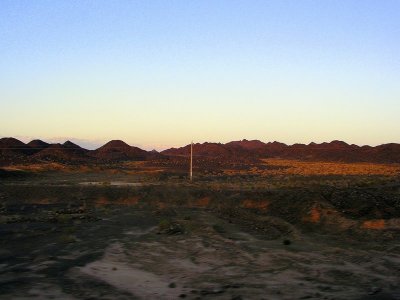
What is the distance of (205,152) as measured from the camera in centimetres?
13762

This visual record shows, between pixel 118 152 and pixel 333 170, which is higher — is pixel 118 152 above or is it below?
above

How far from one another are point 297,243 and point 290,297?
6307 mm

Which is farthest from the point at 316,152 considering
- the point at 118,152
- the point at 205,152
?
the point at 118,152

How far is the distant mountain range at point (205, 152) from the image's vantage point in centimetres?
9082

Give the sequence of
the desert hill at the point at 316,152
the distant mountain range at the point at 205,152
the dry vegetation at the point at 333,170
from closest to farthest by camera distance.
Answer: the dry vegetation at the point at 333,170, the distant mountain range at the point at 205,152, the desert hill at the point at 316,152

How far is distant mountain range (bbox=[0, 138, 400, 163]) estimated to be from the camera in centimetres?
9082

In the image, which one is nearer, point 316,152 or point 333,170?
point 333,170

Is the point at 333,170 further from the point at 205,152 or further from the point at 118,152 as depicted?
the point at 205,152

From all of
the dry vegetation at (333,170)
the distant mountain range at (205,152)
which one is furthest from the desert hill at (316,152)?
the dry vegetation at (333,170)

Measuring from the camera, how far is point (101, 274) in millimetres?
11844

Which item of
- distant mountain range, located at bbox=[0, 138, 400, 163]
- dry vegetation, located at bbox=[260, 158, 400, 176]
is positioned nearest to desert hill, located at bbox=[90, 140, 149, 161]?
distant mountain range, located at bbox=[0, 138, 400, 163]

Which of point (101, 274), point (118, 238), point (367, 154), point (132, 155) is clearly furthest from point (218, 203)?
point (367, 154)

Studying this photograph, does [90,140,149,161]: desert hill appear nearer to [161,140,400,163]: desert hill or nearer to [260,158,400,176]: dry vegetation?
[161,140,400,163]: desert hill

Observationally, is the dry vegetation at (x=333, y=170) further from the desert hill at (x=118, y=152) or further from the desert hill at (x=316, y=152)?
the desert hill at (x=118, y=152)
